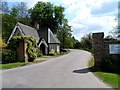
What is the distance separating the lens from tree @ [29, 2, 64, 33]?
7150 centimetres

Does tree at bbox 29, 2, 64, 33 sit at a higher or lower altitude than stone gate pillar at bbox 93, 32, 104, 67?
higher

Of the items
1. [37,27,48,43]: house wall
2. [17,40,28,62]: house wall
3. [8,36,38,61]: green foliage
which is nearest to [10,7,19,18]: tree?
[37,27,48,43]: house wall

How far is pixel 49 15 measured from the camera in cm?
7181

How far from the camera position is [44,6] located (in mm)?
74188

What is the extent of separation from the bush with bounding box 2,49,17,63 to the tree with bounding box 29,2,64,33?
3976cm

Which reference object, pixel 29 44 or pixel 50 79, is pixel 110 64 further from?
pixel 29 44

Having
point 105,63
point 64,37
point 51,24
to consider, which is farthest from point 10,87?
point 64,37

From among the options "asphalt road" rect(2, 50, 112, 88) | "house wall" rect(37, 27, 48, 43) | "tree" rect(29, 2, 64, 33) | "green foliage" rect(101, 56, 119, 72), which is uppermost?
"tree" rect(29, 2, 64, 33)

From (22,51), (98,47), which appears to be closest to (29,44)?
(22,51)

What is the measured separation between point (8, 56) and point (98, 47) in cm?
1218

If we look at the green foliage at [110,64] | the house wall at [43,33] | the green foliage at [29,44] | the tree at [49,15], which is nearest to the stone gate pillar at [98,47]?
the green foliage at [110,64]

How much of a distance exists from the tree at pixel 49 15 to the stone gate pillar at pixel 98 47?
47409mm

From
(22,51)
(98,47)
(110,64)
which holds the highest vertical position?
(98,47)

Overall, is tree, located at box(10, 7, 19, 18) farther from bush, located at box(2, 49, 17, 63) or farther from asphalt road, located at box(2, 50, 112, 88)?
asphalt road, located at box(2, 50, 112, 88)
